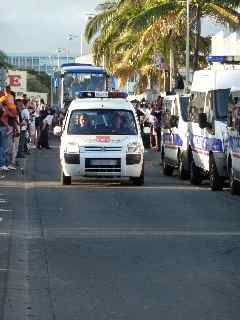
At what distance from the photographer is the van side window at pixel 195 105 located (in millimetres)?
24375

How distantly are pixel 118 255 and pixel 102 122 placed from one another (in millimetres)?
11498

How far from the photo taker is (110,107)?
960 inches

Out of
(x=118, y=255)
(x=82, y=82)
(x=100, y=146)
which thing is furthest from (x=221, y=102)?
(x=82, y=82)

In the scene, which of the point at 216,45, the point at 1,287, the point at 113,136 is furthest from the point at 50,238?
Result: the point at 216,45

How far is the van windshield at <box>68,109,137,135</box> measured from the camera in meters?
23.9

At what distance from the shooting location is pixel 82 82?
55438mm

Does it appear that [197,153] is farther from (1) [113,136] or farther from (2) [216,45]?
(2) [216,45]

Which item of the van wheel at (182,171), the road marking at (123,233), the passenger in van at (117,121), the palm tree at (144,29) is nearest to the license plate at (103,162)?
the passenger in van at (117,121)

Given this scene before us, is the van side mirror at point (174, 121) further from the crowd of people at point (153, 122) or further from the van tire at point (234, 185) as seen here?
the crowd of people at point (153, 122)

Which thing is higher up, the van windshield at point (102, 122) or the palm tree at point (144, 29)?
the palm tree at point (144, 29)

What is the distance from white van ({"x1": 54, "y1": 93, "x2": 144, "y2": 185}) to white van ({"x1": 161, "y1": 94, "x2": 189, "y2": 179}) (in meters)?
2.36

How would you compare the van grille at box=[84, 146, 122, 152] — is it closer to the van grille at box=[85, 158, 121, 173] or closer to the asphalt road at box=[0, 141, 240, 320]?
the van grille at box=[85, 158, 121, 173]

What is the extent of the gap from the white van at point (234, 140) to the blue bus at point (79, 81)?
105ft

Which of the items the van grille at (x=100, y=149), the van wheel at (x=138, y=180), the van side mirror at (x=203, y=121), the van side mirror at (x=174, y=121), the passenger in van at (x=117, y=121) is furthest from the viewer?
the van side mirror at (x=174, y=121)
